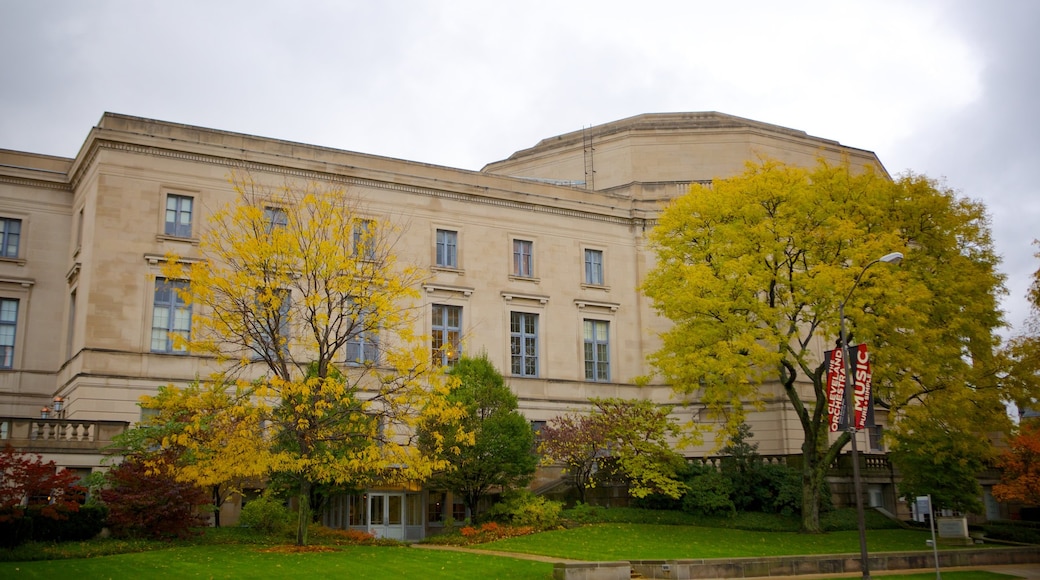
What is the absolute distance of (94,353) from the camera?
36375mm

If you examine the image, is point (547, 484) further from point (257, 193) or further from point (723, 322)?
point (257, 193)

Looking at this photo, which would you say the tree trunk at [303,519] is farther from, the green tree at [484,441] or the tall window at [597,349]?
the tall window at [597,349]

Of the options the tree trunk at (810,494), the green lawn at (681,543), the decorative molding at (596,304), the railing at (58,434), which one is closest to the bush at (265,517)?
the railing at (58,434)

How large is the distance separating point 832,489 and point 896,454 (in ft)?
10.1

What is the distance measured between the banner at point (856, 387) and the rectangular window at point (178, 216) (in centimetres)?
2627

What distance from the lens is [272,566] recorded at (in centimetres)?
2308

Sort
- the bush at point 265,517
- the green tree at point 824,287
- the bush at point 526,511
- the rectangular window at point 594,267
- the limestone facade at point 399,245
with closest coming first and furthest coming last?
the bush at point 265,517 → the green tree at point 824,287 → the bush at point 526,511 → the limestone facade at point 399,245 → the rectangular window at point 594,267

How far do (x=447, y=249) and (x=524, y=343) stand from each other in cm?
592

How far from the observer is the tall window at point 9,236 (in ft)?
135

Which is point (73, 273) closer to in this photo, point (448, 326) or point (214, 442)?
point (448, 326)

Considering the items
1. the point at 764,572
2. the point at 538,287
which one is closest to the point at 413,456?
the point at 764,572

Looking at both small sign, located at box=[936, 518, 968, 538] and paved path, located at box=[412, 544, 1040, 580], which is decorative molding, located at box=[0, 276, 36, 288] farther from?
small sign, located at box=[936, 518, 968, 538]

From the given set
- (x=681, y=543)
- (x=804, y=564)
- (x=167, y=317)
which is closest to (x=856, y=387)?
(x=804, y=564)

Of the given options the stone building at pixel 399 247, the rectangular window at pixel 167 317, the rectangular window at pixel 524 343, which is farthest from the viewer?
the rectangular window at pixel 524 343
